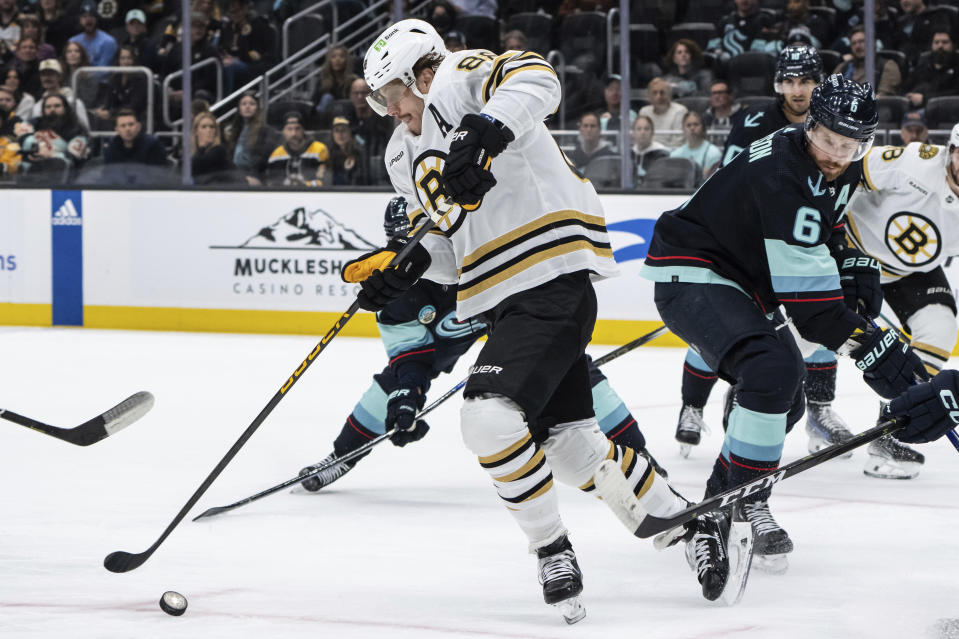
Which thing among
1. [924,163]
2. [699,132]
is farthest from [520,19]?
[924,163]

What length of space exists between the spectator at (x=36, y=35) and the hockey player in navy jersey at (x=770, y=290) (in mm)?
6231

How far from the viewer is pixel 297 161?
7.24 m

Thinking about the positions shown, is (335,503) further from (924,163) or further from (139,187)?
(139,187)

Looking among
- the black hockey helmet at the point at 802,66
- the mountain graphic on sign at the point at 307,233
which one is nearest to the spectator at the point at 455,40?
the mountain graphic on sign at the point at 307,233

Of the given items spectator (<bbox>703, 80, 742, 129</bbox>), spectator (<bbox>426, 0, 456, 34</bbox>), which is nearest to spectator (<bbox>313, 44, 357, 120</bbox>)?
spectator (<bbox>426, 0, 456, 34</bbox>)

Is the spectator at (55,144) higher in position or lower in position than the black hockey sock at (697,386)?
lower

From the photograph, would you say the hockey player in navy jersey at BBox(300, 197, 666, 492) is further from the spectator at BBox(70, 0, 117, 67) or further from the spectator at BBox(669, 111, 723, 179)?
the spectator at BBox(70, 0, 117, 67)

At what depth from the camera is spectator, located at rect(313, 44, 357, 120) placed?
24.0ft

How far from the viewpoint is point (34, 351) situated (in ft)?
21.2

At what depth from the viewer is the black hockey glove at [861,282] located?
3166 millimetres

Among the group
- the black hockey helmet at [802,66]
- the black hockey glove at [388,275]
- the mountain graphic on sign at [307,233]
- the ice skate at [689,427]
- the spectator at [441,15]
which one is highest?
the black hockey helmet at [802,66]

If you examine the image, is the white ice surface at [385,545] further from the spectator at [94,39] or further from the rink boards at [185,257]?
the spectator at [94,39]

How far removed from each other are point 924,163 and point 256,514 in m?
2.02

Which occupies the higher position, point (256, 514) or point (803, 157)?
point (803, 157)
